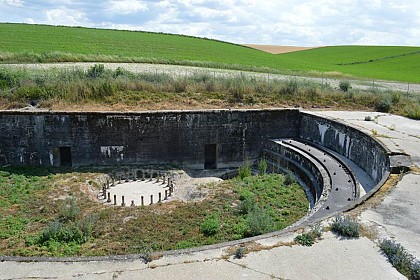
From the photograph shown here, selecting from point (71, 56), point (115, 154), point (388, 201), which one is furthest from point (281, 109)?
point (71, 56)

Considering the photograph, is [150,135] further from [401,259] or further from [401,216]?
[401,259]

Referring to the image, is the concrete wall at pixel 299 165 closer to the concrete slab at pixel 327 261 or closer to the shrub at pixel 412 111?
the concrete slab at pixel 327 261

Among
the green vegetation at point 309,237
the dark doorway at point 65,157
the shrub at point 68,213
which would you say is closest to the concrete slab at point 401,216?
the green vegetation at point 309,237

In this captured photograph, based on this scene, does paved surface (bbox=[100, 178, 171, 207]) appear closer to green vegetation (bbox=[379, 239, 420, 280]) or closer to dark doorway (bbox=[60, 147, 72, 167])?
dark doorway (bbox=[60, 147, 72, 167])

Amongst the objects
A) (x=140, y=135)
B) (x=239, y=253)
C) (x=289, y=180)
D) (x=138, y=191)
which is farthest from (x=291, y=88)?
(x=239, y=253)

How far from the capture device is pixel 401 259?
5.98 meters

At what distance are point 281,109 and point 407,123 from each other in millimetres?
5028

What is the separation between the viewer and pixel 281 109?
59.0 feet

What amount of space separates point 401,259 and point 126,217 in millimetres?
7385

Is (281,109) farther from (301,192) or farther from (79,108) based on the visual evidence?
(79,108)

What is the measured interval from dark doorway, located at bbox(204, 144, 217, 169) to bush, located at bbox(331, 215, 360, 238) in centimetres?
1116

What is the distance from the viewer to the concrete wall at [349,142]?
11.9 metres

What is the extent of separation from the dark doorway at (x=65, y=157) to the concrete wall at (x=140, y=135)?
118 mm

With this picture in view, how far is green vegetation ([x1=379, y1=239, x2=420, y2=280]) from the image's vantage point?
5.74m
